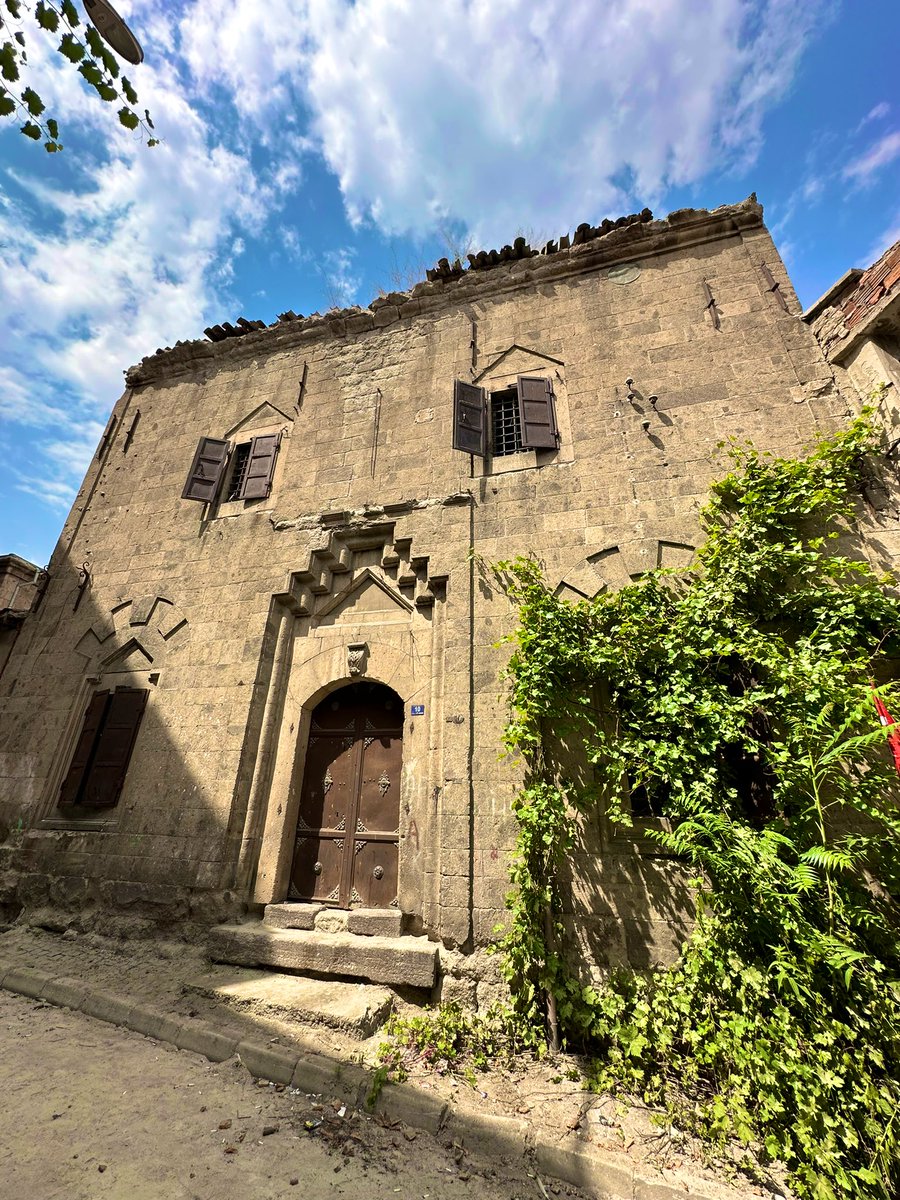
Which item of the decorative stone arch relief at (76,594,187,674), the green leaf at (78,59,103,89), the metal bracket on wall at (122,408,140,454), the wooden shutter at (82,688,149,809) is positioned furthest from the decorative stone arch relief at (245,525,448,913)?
the metal bracket on wall at (122,408,140,454)

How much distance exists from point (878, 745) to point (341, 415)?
7594mm

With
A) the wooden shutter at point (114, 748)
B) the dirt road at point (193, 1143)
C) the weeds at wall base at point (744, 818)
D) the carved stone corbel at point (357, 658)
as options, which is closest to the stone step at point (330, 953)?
the weeds at wall base at point (744, 818)

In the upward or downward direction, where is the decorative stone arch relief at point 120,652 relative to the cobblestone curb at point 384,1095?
upward

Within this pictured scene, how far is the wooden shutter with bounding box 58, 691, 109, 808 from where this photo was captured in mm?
6391

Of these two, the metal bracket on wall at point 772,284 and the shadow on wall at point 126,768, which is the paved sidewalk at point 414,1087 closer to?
the shadow on wall at point 126,768

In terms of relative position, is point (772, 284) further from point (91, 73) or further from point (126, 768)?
point (126, 768)

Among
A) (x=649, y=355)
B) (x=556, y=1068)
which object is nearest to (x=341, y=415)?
(x=649, y=355)

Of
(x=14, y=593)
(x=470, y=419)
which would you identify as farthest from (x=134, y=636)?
(x=470, y=419)

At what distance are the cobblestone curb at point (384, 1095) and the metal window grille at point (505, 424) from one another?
6333 mm

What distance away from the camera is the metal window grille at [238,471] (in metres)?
8.17

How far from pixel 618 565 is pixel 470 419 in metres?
2.99

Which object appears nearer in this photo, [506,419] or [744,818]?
[744,818]

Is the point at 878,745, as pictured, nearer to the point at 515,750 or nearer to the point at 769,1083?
the point at 769,1083

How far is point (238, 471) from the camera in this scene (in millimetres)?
8492
